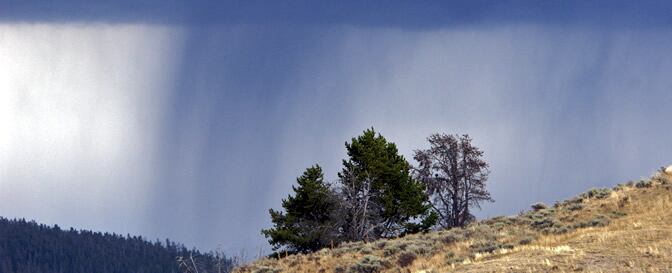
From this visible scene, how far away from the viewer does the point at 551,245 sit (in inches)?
1147

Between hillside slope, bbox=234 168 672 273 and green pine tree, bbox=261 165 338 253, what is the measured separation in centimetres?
1583

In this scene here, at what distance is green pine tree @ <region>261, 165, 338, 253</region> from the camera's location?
5806cm

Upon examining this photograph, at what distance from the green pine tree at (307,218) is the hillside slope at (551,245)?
51.9 ft

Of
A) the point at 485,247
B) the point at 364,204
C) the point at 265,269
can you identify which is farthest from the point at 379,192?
the point at 485,247

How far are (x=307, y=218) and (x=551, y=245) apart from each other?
33.0m

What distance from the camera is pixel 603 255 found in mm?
25047

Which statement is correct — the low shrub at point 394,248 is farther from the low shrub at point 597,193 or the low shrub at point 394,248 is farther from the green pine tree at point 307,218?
the green pine tree at point 307,218

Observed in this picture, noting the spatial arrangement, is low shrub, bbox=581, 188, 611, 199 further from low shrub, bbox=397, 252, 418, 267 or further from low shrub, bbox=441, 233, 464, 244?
low shrub, bbox=397, 252, 418, 267

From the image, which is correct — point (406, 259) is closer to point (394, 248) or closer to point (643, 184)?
point (394, 248)

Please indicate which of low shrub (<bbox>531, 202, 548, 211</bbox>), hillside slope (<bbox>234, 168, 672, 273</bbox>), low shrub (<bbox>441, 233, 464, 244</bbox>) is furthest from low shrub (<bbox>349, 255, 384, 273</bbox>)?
low shrub (<bbox>531, 202, 548, 211</bbox>)

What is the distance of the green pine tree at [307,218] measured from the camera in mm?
58062

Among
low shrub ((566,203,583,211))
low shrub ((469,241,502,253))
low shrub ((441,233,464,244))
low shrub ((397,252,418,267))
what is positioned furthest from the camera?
low shrub ((566,203,583,211))

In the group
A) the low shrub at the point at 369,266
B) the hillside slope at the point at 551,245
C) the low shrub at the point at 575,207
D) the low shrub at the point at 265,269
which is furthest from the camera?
the low shrub at the point at 575,207

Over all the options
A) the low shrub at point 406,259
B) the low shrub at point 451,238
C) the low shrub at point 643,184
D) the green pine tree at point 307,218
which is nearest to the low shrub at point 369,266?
the low shrub at point 406,259
